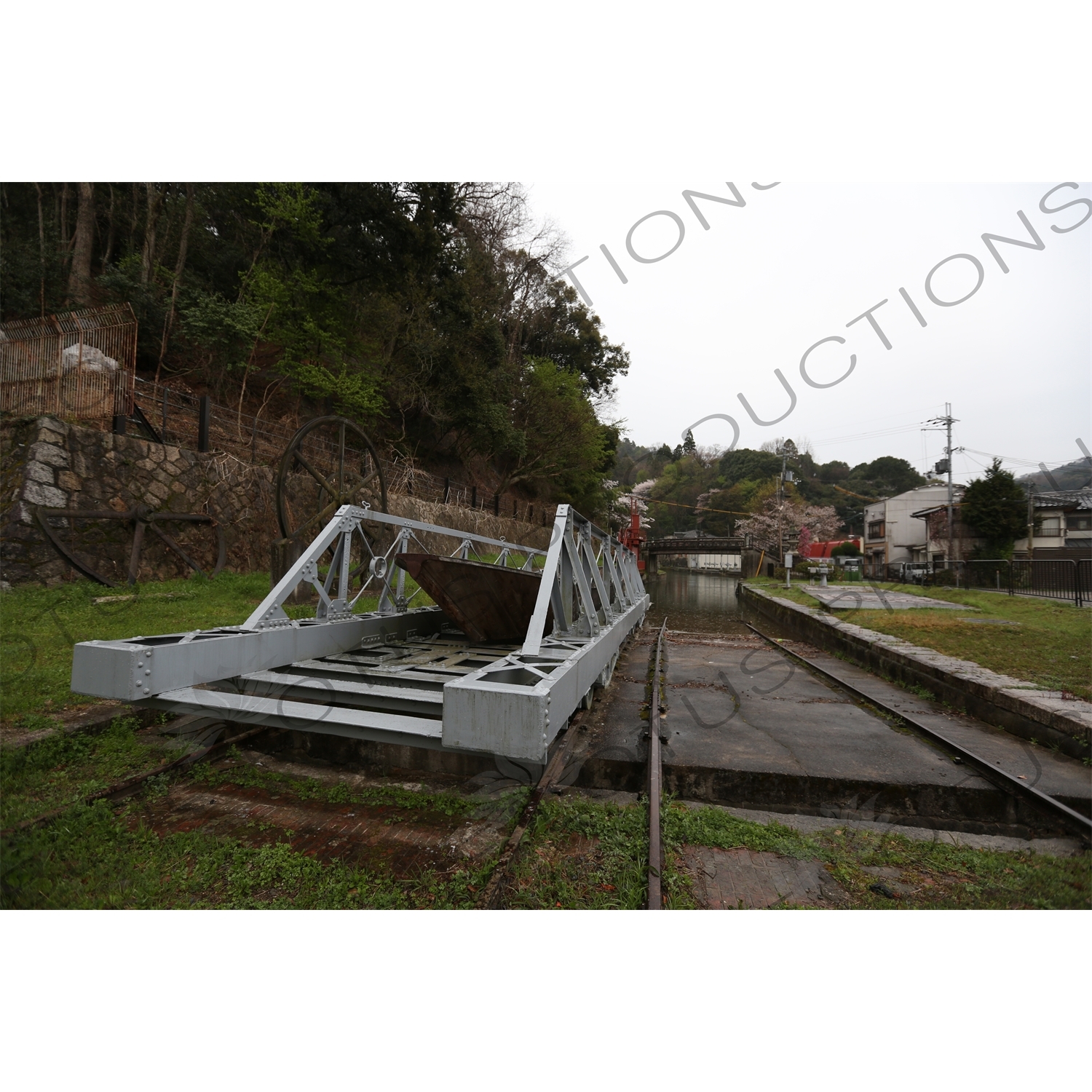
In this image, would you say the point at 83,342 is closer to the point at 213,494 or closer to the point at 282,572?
the point at 213,494

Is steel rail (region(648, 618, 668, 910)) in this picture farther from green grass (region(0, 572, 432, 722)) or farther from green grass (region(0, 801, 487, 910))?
green grass (region(0, 572, 432, 722))

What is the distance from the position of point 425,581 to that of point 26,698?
300 cm

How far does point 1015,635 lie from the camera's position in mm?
8391

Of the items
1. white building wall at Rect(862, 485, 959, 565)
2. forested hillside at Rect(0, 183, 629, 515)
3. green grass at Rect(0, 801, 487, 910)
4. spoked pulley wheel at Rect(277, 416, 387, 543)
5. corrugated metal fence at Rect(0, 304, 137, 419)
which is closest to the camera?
green grass at Rect(0, 801, 487, 910)

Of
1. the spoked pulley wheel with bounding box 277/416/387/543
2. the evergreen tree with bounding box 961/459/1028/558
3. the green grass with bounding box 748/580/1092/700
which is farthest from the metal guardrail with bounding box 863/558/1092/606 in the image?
the spoked pulley wheel with bounding box 277/416/387/543

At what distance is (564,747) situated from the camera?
159 inches

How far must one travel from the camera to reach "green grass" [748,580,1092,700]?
5.78 metres

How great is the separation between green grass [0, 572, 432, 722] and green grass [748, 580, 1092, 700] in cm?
804

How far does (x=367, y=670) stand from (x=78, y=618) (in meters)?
4.79

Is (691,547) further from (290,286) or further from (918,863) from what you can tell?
(918,863)

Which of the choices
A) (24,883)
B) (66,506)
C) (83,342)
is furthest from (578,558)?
(83,342)

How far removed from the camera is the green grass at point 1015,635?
19.0ft

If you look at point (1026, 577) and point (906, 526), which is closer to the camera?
point (1026, 577)

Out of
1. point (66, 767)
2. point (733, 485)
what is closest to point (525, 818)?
point (66, 767)
